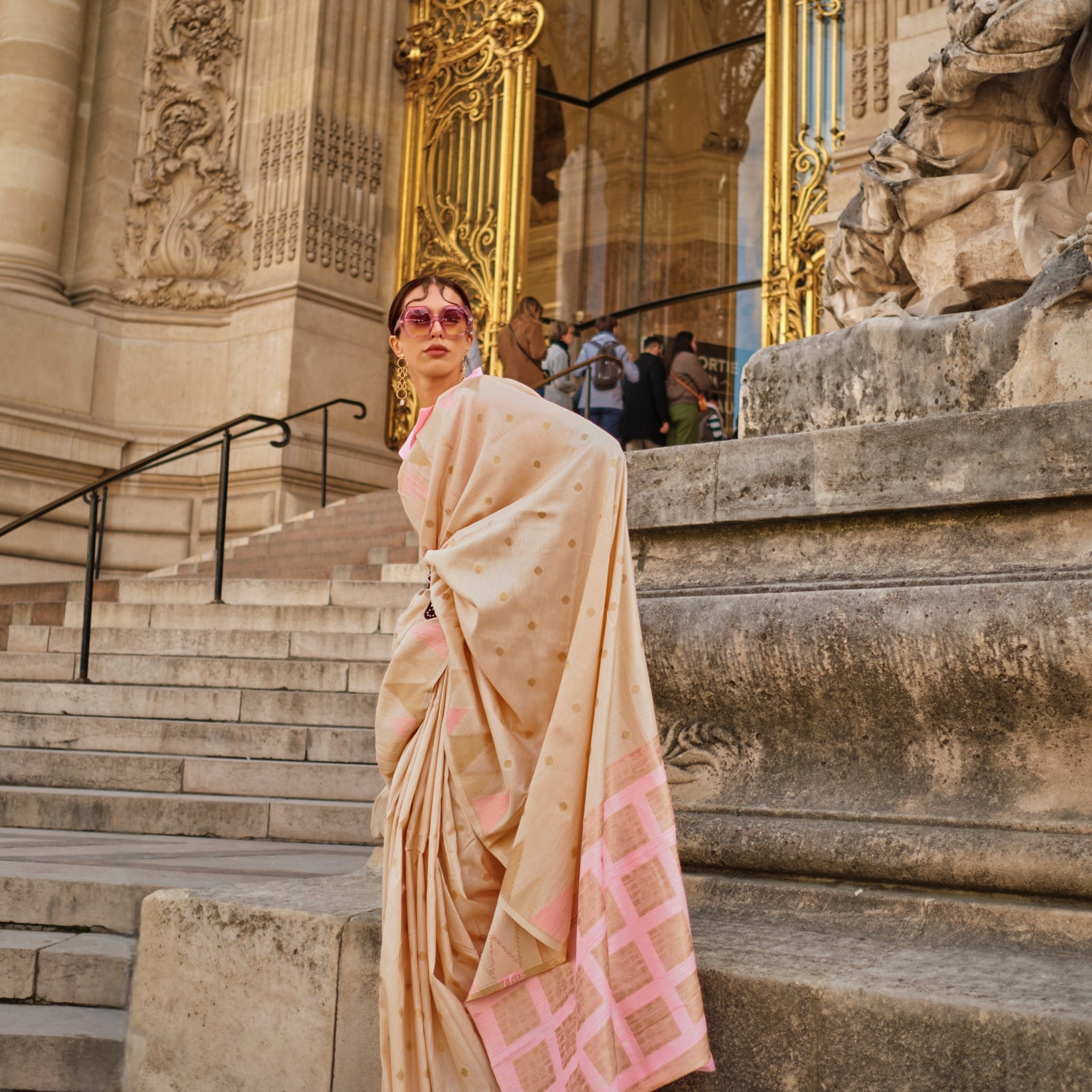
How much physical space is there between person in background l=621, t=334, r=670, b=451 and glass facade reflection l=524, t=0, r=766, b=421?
410 centimetres

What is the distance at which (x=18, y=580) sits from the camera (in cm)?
1103

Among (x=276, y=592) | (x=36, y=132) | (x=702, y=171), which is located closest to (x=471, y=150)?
(x=702, y=171)

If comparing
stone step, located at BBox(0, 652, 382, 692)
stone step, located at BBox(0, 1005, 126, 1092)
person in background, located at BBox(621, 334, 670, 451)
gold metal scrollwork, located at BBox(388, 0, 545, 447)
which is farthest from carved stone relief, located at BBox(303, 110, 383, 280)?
stone step, located at BBox(0, 1005, 126, 1092)

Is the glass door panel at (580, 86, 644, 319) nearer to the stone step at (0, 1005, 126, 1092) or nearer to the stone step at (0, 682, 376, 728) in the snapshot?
the stone step at (0, 682, 376, 728)

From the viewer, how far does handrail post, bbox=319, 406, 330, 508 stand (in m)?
11.3

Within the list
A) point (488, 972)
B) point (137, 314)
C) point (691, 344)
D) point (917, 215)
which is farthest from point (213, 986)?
point (137, 314)

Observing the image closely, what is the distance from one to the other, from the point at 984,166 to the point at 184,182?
10921 millimetres

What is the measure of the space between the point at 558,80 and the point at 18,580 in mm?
8521

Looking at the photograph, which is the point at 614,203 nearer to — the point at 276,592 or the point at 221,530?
the point at 276,592

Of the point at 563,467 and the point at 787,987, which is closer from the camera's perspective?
the point at 787,987

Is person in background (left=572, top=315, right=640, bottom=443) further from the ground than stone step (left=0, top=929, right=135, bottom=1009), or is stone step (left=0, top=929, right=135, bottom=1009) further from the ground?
person in background (left=572, top=315, right=640, bottom=443)

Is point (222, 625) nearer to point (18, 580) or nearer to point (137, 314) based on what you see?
point (18, 580)

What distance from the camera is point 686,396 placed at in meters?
10.8

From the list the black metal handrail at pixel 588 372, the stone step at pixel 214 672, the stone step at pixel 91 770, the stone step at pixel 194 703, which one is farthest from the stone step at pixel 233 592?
the black metal handrail at pixel 588 372
